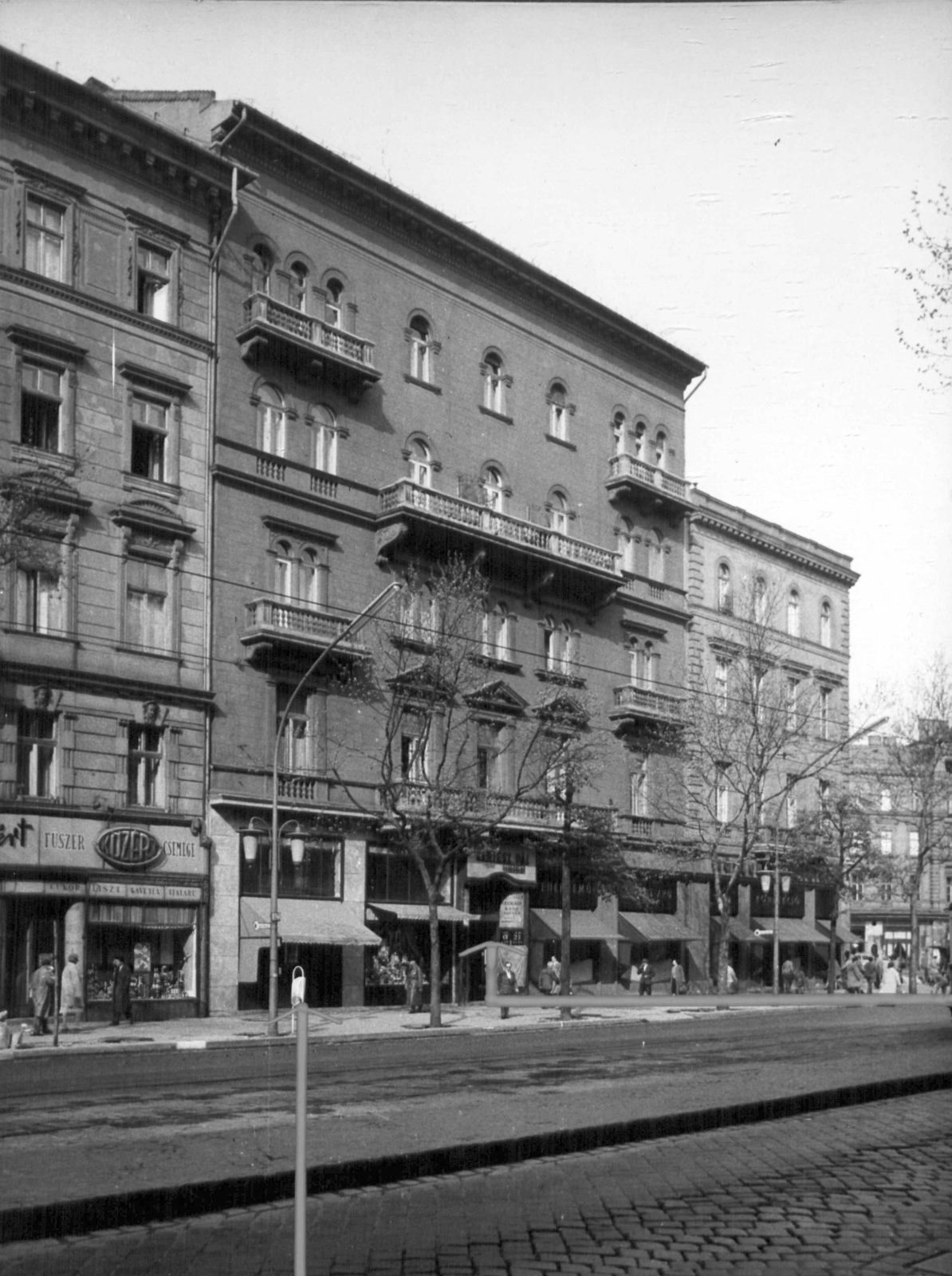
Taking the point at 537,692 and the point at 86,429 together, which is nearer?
the point at 86,429

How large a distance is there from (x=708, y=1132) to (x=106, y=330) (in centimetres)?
2493

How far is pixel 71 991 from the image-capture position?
2967cm

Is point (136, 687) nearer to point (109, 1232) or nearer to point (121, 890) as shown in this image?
point (121, 890)

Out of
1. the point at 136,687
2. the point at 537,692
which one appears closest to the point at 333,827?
the point at 136,687

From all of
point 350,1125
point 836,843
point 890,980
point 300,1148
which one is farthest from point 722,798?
point 300,1148

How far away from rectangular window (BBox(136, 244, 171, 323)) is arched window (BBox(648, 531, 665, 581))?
20.9 meters

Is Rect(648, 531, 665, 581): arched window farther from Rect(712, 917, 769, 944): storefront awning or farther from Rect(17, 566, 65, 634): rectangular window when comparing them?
Rect(17, 566, 65, 634): rectangular window

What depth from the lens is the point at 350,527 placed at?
125 ft

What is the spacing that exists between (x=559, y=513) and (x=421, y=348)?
291 inches

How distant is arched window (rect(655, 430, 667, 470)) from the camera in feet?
166

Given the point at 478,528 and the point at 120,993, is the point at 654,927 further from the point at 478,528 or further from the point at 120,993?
the point at 120,993

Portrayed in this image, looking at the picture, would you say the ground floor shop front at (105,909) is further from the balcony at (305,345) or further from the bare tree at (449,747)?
the balcony at (305,345)

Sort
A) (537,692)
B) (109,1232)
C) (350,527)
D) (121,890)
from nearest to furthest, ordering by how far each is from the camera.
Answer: (109,1232)
(121,890)
(350,527)
(537,692)

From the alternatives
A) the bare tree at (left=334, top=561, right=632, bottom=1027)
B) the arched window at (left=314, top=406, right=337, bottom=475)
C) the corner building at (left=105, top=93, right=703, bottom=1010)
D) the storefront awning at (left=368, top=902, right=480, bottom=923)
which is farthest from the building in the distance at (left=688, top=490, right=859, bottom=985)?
the arched window at (left=314, top=406, right=337, bottom=475)
